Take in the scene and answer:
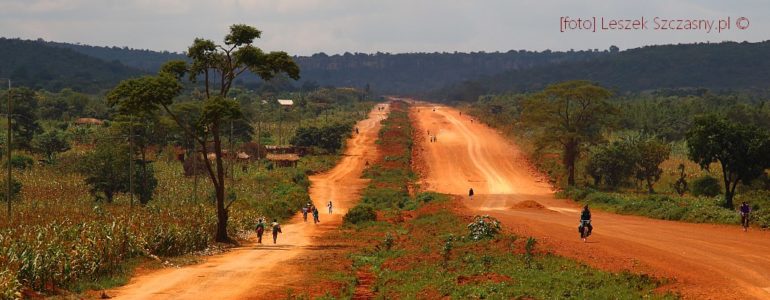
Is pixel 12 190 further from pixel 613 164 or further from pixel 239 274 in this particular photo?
pixel 613 164

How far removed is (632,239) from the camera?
3575 centimetres

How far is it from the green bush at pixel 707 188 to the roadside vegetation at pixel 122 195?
32.6 metres

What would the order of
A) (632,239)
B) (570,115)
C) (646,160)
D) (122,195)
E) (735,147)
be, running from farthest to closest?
1. (570,115)
2. (646,160)
3. (122,195)
4. (735,147)
5. (632,239)

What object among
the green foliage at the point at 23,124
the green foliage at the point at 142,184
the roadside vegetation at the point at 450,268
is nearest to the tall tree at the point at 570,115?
the roadside vegetation at the point at 450,268

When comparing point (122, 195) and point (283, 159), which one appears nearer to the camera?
point (122, 195)

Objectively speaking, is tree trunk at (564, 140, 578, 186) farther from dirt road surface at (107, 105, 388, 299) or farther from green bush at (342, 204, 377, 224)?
green bush at (342, 204, 377, 224)

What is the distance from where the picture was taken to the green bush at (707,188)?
215ft

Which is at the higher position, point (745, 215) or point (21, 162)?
point (21, 162)

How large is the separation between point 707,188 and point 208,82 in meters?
44.3

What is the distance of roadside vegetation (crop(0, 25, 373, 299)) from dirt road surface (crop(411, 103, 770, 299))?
49.9ft

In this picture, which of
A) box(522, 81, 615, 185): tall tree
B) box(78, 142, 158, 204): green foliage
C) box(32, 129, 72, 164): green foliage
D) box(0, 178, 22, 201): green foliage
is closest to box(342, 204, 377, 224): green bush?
box(78, 142, 158, 204): green foliage

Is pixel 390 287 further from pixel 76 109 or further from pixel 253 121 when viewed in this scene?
pixel 76 109

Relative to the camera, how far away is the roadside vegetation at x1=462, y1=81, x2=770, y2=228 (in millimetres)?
51344

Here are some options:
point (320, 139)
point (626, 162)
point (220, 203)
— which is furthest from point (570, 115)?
point (220, 203)
